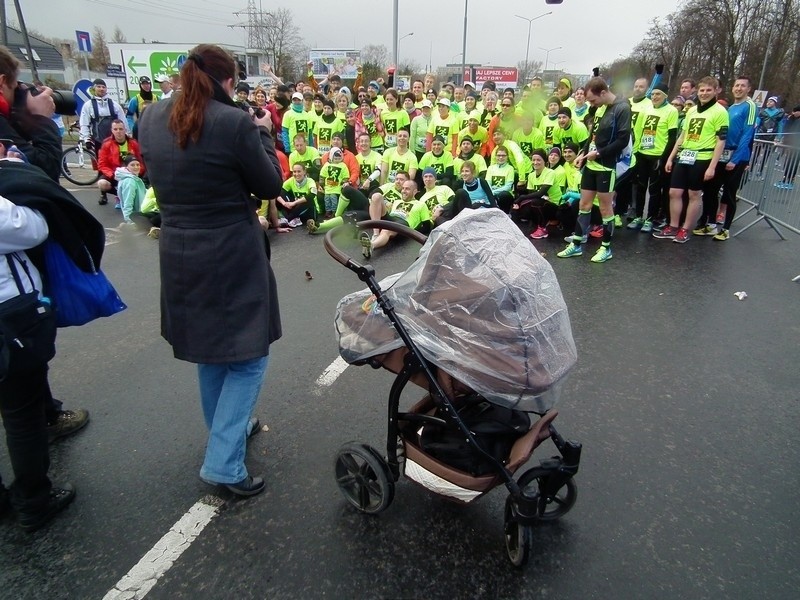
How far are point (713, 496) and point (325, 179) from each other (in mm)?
7599

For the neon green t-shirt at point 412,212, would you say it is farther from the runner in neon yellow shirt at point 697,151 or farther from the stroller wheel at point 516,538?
the stroller wheel at point 516,538

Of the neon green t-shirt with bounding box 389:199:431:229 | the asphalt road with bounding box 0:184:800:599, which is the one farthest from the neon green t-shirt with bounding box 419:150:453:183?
the asphalt road with bounding box 0:184:800:599

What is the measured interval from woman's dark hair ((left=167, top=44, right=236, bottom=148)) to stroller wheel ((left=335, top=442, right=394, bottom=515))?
4.92 ft

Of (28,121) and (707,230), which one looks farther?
(707,230)

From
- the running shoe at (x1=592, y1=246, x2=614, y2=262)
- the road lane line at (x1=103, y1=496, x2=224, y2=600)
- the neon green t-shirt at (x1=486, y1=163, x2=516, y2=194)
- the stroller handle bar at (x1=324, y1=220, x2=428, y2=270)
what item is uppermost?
the stroller handle bar at (x1=324, y1=220, x2=428, y2=270)

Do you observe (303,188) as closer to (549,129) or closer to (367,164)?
(367,164)

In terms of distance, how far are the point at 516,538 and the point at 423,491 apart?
0.58 meters

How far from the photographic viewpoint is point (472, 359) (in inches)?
77.7

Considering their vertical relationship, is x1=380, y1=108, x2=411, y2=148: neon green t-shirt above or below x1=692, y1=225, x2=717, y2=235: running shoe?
above

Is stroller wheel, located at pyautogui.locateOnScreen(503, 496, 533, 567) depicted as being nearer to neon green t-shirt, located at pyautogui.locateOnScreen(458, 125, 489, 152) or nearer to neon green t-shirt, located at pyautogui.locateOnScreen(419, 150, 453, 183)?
neon green t-shirt, located at pyautogui.locateOnScreen(419, 150, 453, 183)

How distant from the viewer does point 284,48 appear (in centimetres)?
5947

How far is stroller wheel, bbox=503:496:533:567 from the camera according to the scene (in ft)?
6.84

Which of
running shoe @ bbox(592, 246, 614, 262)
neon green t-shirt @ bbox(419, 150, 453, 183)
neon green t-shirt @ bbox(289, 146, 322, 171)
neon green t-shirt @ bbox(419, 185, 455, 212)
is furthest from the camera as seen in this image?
neon green t-shirt @ bbox(289, 146, 322, 171)

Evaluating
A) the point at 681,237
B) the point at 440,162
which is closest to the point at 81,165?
the point at 440,162
